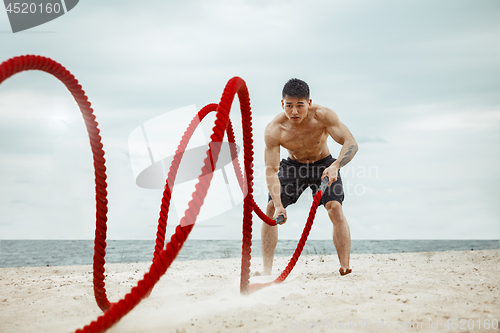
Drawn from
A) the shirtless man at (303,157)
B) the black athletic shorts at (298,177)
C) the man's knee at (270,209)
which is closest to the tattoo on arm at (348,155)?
the shirtless man at (303,157)

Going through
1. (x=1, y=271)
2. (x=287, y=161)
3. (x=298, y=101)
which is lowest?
(x=1, y=271)

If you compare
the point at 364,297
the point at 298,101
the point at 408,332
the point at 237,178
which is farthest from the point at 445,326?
the point at 298,101

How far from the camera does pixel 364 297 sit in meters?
3.20

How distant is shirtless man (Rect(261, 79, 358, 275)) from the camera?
4422 millimetres

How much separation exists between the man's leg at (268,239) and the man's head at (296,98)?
127 cm

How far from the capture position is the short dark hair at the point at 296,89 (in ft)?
14.1

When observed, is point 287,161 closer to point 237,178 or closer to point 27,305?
point 237,178

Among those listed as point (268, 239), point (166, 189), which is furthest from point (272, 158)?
point (166, 189)

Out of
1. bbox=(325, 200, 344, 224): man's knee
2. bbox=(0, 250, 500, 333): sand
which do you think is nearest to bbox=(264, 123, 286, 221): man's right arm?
bbox=(325, 200, 344, 224): man's knee

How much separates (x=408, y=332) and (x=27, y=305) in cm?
330

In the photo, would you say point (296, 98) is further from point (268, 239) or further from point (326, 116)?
point (268, 239)

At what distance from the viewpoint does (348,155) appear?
4.51 meters

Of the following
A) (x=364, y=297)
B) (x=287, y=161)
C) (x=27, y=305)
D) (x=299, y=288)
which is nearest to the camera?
(x=364, y=297)

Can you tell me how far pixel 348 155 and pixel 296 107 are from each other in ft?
2.89
